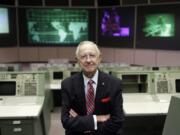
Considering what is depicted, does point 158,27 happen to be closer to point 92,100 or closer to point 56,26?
point 56,26

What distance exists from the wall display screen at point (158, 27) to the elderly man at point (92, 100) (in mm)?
5193

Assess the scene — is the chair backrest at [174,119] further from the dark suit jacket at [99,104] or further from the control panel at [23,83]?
the control panel at [23,83]

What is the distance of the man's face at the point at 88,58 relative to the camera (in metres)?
1.92

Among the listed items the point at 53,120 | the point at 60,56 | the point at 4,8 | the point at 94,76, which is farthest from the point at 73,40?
the point at 94,76

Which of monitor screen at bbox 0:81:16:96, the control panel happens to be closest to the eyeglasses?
the control panel

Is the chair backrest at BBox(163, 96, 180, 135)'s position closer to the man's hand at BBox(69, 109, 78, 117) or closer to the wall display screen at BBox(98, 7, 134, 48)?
the man's hand at BBox(69, 109, 78, 117)

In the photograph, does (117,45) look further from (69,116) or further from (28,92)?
(69,116)

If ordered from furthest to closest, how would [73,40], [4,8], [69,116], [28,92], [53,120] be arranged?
1. [73,40]
2. [4,8]
3. [53,120]
4. [28,92]
5. [69,116]

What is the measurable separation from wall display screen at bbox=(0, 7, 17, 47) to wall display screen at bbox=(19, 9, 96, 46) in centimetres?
31

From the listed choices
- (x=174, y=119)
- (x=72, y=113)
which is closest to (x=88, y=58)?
(x=72, y=113)

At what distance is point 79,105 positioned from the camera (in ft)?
6.39

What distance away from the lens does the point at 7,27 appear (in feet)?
25.5

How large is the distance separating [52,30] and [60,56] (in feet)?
2.44

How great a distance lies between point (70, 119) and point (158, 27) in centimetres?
576
